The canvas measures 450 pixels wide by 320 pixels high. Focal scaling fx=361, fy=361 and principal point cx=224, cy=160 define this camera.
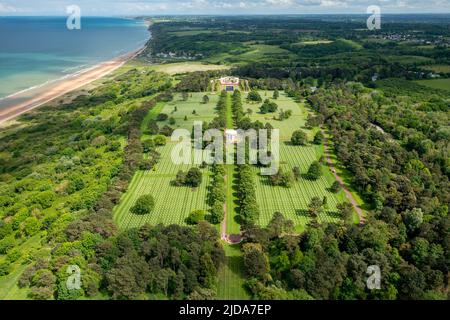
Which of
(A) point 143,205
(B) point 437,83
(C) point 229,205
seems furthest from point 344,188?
(B) point 437,83

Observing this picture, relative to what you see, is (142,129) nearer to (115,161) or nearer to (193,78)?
(115,161)

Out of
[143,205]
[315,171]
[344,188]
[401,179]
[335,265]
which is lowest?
[335,265]

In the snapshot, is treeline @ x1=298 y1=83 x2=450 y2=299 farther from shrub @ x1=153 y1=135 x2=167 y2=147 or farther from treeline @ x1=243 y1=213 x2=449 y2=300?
shrub @ x1=153 y1=135 x2=167 y2=147

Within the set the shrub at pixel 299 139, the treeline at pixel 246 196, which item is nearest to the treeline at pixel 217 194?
the treeline at pixel 246 196

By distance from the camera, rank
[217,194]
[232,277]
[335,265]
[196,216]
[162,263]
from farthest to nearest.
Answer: [217,194] < [196,216] < [232,277] < [162,263] < [335,265]

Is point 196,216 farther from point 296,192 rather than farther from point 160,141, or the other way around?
point 160,141
